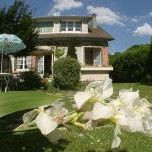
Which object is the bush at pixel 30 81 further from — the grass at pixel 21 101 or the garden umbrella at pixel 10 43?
the grass at pixel 21 101

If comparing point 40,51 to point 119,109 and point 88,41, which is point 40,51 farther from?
point 119,109

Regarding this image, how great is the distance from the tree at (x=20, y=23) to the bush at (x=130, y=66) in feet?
38.7

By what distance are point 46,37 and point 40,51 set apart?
249cm

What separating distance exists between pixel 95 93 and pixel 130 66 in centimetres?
3470

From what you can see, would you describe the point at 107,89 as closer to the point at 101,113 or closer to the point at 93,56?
the point at 101,113

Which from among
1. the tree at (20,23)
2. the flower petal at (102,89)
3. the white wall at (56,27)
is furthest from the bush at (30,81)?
the flower petal at (102,89)

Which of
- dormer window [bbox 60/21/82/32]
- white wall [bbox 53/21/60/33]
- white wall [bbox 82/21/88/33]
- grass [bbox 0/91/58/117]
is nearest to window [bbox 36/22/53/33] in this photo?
white wall [bbox 53/21/60/33]

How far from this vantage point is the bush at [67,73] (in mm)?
24250

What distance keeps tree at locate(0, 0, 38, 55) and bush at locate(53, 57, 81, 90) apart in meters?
2.22

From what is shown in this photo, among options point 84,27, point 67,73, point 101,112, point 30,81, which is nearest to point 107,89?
point 101,112

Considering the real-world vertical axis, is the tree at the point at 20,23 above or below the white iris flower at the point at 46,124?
above

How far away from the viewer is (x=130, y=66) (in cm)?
3606

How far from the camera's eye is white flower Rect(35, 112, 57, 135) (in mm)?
1488

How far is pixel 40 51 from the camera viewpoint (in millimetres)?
33438
